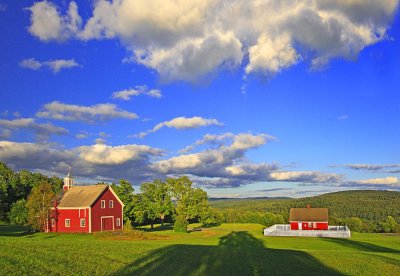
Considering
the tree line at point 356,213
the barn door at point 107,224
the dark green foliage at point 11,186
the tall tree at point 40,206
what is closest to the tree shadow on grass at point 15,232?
the tall tree at point 40,206

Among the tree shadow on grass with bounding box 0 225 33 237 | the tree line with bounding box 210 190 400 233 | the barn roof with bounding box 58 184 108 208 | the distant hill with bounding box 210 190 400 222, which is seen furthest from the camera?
the distant hill with bounding box 210 190 400 222

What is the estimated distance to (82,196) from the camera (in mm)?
52531

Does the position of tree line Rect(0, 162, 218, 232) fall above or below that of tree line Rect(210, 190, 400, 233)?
above

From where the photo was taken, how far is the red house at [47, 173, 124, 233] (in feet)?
164

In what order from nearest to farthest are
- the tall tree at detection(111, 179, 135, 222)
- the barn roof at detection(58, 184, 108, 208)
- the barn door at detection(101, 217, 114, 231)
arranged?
the barn roof at detection(58, 184, 108, 208) < the barn door at detection(101, 217, 114, 231) < the tall tree at detection(111, 179, 135, 222)

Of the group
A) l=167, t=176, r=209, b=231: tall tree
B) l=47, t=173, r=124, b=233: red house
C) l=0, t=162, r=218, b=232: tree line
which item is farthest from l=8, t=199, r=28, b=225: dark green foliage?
l=167, t=176, r=209, b=231: tall tree

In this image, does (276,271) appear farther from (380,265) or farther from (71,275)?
(71,275)

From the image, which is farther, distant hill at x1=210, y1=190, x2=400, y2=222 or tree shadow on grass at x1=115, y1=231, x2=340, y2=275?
distant hill at x1=210, y1=190, x2=400, y2=222

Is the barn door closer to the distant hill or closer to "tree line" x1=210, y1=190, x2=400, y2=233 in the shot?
"tree line" x1=210, y1=190, x2=400, y2=233

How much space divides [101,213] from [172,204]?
19.8m

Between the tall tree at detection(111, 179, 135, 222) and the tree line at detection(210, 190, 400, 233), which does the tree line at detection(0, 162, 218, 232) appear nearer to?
the tall tree at detection(111, 179, 135, 222)

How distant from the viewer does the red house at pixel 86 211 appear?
164 feet

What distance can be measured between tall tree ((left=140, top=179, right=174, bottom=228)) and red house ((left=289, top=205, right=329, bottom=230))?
71.5ft

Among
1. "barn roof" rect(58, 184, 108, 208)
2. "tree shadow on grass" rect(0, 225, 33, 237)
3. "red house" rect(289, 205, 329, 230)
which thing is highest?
"barn roof" rect(58, 184, 108, 208)
